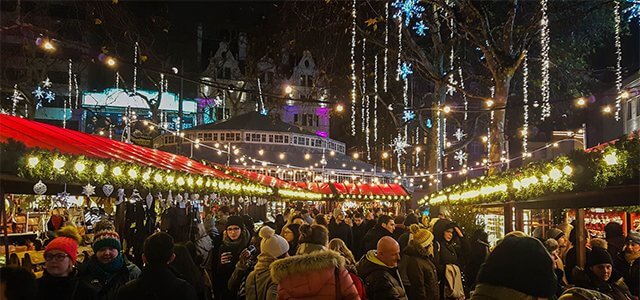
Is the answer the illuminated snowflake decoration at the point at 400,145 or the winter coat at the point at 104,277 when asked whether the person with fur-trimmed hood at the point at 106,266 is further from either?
the illuminated snowflake decoration at the point at 400,145

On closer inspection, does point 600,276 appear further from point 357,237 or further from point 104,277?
point 357,237

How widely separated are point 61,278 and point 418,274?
3.76m

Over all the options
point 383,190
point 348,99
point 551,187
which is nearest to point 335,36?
point 383,190

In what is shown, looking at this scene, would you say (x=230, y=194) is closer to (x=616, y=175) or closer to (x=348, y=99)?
(x=616, y=175)

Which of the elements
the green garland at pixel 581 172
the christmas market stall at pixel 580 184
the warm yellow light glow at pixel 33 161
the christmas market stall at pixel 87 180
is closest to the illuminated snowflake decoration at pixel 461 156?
the christmas market stall at pixel 580 184

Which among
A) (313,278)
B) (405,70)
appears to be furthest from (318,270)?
(405,70)

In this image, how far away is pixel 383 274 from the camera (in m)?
4.91

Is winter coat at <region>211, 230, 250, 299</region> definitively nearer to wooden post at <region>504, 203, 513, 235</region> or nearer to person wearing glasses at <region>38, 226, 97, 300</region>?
person wearing glasses at <region>38, 226, 97, 300</region>

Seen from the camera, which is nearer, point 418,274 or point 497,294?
point 497,294

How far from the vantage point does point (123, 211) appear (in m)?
9.58

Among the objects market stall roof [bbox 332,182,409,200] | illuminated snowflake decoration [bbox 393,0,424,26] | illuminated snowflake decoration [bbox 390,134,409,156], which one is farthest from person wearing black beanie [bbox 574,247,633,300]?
illuminated snowflake decoration [bbox 390,134,409,156]

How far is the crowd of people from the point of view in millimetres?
2645

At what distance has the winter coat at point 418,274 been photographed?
6.42 meters

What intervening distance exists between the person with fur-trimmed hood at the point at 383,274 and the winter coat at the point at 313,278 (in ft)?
4.24
